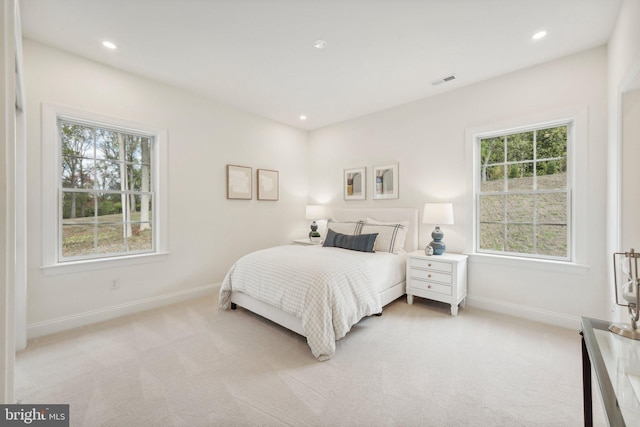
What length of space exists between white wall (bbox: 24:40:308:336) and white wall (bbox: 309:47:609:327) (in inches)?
50.5

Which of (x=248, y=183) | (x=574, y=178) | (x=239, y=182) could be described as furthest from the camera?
(x=248, y=183)

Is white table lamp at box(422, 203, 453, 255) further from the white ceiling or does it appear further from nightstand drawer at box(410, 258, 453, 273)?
the white ceiling

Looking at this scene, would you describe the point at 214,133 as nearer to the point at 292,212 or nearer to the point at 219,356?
the point at 292,212

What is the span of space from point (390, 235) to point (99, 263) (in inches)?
133

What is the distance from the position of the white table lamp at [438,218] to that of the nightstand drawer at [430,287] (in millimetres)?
369

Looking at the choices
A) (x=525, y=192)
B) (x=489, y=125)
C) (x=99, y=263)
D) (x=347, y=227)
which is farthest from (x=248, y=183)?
(x=525, y=192)

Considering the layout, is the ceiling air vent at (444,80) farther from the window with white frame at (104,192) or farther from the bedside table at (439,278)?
the window with white frame at (104,192)

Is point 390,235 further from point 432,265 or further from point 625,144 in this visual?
point 625,144

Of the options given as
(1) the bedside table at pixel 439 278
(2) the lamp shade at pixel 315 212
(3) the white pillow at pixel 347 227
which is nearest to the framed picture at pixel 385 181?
(3) the white pillow at pixel 347 227

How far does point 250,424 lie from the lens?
1.54m

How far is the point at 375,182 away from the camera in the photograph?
431 centimetres

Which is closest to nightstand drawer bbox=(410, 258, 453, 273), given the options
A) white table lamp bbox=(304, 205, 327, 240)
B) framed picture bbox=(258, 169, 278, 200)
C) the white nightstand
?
the white nightstand

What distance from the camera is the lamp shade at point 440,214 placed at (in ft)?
10.7

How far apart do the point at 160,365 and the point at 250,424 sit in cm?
99
